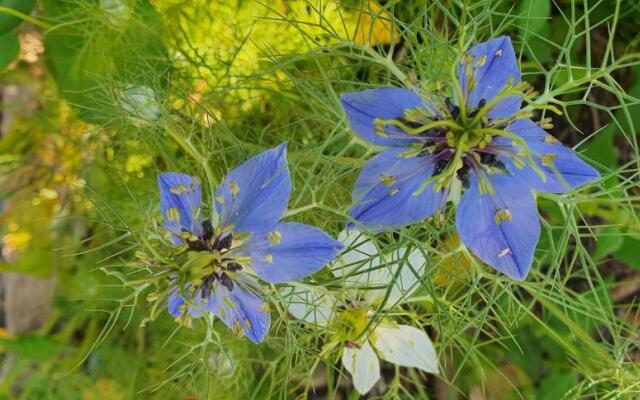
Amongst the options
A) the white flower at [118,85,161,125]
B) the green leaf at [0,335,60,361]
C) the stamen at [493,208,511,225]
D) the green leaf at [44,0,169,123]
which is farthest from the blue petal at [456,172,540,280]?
the green leaf at [0,335,60,361]

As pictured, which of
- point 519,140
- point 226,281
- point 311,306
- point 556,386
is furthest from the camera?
point 556,386

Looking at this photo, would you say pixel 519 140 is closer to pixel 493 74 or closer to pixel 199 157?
pixel 493 74

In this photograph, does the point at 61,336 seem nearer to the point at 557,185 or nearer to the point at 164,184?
the point at 164,184

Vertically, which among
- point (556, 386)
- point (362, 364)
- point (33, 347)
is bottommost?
point (556, 386)

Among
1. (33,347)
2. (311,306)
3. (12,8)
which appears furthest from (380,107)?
(33,347)

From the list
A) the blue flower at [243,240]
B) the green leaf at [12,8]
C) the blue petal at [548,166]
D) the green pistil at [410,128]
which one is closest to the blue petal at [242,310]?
the blue flower at [243,240]

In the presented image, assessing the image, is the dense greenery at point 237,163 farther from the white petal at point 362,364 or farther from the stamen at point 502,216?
the stamen at point 502,216

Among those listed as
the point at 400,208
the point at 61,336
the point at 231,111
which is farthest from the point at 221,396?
the point at 400,208
